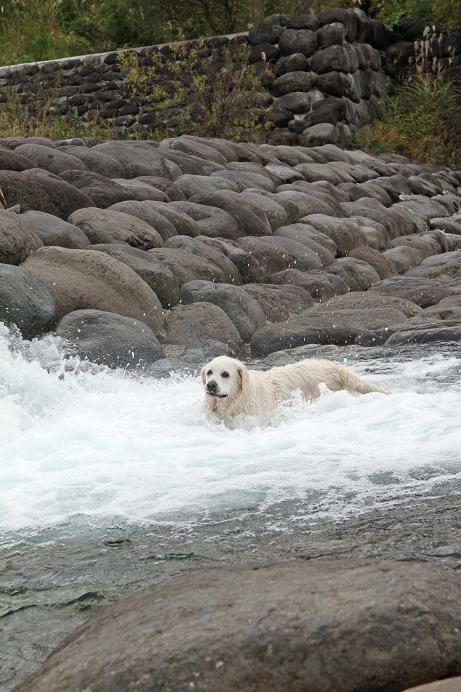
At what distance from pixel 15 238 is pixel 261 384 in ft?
11.1

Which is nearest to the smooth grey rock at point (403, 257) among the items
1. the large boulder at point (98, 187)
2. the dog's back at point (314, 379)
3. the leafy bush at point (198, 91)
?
the large boulder at point (98, 187)

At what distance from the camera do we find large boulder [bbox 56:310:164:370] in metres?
7.89

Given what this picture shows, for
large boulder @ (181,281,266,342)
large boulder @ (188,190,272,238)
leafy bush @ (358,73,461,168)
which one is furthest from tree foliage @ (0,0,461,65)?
large boulder @ (181,281,266,342)

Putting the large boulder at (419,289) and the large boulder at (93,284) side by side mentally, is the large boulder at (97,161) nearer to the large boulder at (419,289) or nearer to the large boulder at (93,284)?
the large boulder at (93,284)

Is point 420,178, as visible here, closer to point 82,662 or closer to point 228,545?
point 228,545

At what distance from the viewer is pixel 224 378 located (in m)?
6.47

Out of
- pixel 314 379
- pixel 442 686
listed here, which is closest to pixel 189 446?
pixel 314 379

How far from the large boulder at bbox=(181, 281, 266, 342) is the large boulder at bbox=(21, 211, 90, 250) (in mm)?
1228

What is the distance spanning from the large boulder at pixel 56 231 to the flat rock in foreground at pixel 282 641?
7.20 m

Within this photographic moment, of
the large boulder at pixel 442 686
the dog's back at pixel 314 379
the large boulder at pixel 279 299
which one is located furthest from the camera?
the large boulder at pixel 279 299

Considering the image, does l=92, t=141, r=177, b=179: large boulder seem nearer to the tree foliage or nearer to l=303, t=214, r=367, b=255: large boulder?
l=303, t=214, r=367, b=255: large boulder

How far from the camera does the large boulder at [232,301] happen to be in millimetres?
9625

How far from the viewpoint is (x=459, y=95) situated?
22.5m

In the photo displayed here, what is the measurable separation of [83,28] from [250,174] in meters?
11.6
